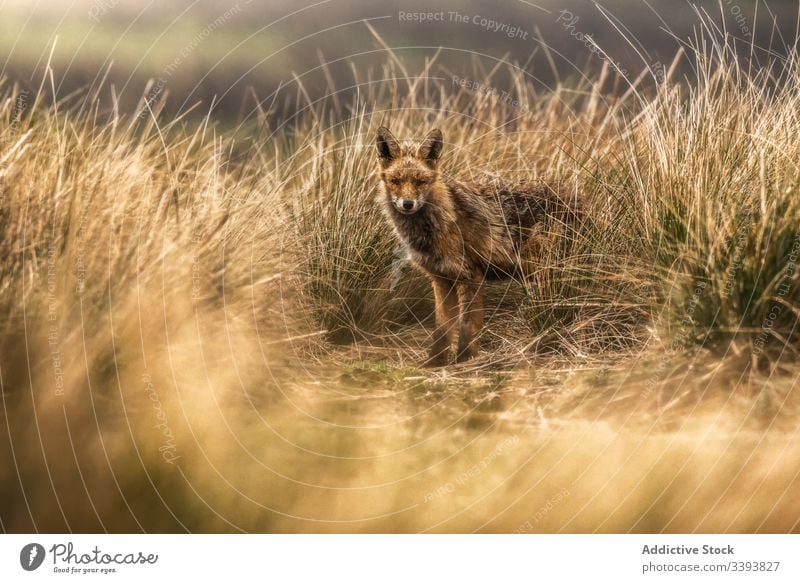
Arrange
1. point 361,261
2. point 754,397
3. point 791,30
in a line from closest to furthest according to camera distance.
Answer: point 754,397
point 791,30
point 361,261

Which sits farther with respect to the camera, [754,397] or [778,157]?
[778,157]

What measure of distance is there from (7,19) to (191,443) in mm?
2745

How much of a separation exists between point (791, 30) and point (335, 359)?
3.53 m

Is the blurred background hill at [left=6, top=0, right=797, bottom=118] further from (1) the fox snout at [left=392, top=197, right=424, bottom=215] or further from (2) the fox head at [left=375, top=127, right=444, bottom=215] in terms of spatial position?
(1) the fox snout at [left=392, top=197, right=424, bottom=215]

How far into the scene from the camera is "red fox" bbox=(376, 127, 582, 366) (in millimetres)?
5488

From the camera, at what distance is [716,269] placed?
4.59m

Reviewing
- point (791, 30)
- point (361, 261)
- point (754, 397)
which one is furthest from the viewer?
point (361, 261)

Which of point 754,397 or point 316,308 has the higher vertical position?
point 316,308

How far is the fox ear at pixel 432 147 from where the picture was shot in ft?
17.9

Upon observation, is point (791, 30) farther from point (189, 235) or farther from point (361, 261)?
point (189, 235)

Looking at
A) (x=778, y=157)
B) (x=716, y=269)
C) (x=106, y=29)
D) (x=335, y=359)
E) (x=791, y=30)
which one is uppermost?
(x=106, y=29)

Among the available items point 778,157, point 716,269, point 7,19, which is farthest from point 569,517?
point 7,19

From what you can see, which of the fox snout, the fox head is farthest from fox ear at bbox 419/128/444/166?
the fox snout
